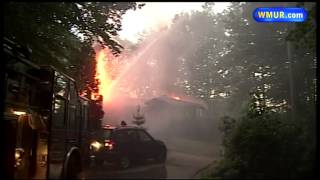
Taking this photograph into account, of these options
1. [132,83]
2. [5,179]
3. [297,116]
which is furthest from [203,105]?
[5,179]

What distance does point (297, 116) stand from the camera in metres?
9.62

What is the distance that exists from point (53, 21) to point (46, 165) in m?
3.18

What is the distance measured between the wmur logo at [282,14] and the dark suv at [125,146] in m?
5.07

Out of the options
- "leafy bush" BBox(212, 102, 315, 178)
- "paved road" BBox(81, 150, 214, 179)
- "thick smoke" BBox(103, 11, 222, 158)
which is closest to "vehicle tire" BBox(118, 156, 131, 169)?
"paved road" BBox(81, 150, 214, 179)

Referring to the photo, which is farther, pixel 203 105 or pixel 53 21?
pixel 203 105

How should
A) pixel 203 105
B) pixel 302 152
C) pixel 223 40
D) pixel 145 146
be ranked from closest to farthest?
1. pixel 302 152
2. pixel 145 146
3. pixel 203 105
4. pixel 223 40

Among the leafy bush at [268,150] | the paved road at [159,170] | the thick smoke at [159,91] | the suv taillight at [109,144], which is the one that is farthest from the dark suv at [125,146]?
the leafy bush at [268,150]

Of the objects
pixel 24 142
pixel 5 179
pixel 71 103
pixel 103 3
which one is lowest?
pixel 5 179

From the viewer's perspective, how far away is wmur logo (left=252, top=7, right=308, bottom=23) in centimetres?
773

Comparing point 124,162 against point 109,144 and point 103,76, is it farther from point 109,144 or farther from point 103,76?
point 103,76

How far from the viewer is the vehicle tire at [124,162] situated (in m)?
12.0

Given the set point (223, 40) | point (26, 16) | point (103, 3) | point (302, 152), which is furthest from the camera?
point (223, 40)

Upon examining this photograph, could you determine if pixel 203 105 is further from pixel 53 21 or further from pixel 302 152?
pixel 53 21

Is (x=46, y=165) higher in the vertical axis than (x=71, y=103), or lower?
lower
